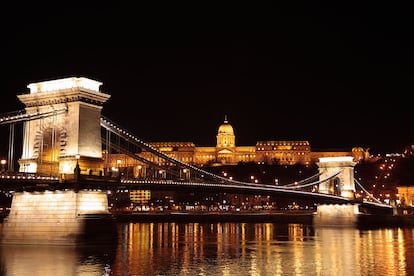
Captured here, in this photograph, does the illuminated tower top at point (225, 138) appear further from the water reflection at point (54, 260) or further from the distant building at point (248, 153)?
the water reflection at point (54, 260)

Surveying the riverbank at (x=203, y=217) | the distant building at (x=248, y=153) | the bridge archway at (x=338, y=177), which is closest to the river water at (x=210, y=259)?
the bridge archway at (x=338, y=177)

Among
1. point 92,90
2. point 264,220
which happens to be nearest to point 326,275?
point 92,90

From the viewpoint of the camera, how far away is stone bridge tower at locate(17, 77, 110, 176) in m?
37.2

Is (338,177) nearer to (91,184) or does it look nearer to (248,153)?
(91,184)

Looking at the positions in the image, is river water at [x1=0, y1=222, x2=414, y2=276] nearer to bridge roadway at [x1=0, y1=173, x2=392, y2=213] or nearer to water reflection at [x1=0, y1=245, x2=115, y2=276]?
water reflection at [x1=0, y1=245, x2=115, y2=276]

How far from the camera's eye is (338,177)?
80812 mm

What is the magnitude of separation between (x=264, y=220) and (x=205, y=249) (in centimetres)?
4691

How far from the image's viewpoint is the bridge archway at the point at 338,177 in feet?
255

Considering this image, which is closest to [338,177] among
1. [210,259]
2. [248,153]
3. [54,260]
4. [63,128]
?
[63,128]

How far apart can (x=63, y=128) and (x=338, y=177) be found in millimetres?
49977

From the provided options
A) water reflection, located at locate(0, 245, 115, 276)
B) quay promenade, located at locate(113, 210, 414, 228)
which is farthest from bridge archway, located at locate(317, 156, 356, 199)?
water reflection, located at locate(0, 245, 115, 276)

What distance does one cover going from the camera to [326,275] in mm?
26172

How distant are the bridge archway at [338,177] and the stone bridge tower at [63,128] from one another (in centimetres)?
4566

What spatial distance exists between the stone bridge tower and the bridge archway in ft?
150
